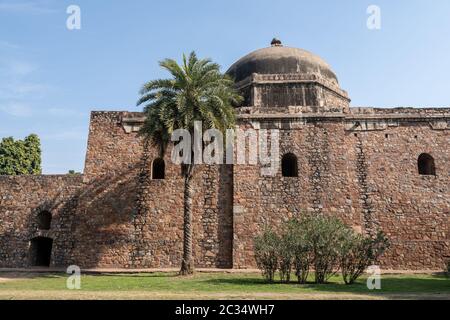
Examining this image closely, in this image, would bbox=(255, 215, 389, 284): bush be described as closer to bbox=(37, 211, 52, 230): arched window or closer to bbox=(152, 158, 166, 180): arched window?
bbox=(152, 158, 166, 180): arched window

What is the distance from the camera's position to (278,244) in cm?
1102

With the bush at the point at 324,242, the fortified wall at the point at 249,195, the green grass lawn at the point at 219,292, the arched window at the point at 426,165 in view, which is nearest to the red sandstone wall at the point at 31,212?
the fortified wall at the point at 249,195

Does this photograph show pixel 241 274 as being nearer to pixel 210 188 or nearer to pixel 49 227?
pixel 210 188

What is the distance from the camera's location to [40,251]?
17547 millimetres

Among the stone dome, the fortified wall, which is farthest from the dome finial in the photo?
the fortified wall

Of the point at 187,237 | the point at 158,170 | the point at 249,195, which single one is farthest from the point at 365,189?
the point at 158,170

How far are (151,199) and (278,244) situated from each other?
6542 mm

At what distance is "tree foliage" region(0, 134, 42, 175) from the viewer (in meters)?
28.2

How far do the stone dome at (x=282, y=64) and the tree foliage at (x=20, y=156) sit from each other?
61.4ft

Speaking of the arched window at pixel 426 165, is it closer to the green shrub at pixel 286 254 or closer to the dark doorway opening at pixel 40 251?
the green shrub at pixel 286 254

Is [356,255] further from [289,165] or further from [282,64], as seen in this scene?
[282,64]

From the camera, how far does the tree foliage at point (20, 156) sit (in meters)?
28.2

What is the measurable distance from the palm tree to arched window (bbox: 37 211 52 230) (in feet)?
23.2

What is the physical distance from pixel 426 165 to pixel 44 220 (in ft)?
55.9
